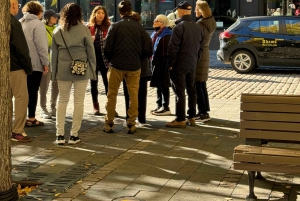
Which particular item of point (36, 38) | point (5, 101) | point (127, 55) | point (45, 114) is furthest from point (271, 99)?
point (45, 114)

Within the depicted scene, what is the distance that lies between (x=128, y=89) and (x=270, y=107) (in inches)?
146

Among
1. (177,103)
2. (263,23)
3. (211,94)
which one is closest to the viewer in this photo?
(177,103)

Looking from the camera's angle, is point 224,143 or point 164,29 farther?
point 164,29

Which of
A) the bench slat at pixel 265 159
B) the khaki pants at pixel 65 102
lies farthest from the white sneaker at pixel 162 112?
the bench slat at pixel 265 159

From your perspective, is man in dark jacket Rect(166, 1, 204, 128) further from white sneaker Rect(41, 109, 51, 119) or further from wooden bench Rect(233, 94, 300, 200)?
wooden bench Rect(233, 94, 300, 200)

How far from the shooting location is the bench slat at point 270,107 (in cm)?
714

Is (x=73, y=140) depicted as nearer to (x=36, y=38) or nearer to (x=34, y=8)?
(x=36, y=38)

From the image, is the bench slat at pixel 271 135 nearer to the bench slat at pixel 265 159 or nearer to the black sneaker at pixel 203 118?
the bench slat at pixel 265 159

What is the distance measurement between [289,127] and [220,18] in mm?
22821

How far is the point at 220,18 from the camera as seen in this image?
2962cm

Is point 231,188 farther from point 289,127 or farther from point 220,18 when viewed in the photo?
point 220,18

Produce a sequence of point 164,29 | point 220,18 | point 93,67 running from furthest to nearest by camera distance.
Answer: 1. point 220,18
2. point 164,29
3. point 93,67

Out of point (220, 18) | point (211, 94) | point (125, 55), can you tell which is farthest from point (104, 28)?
point (220, 18)

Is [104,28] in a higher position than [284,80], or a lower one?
higher
